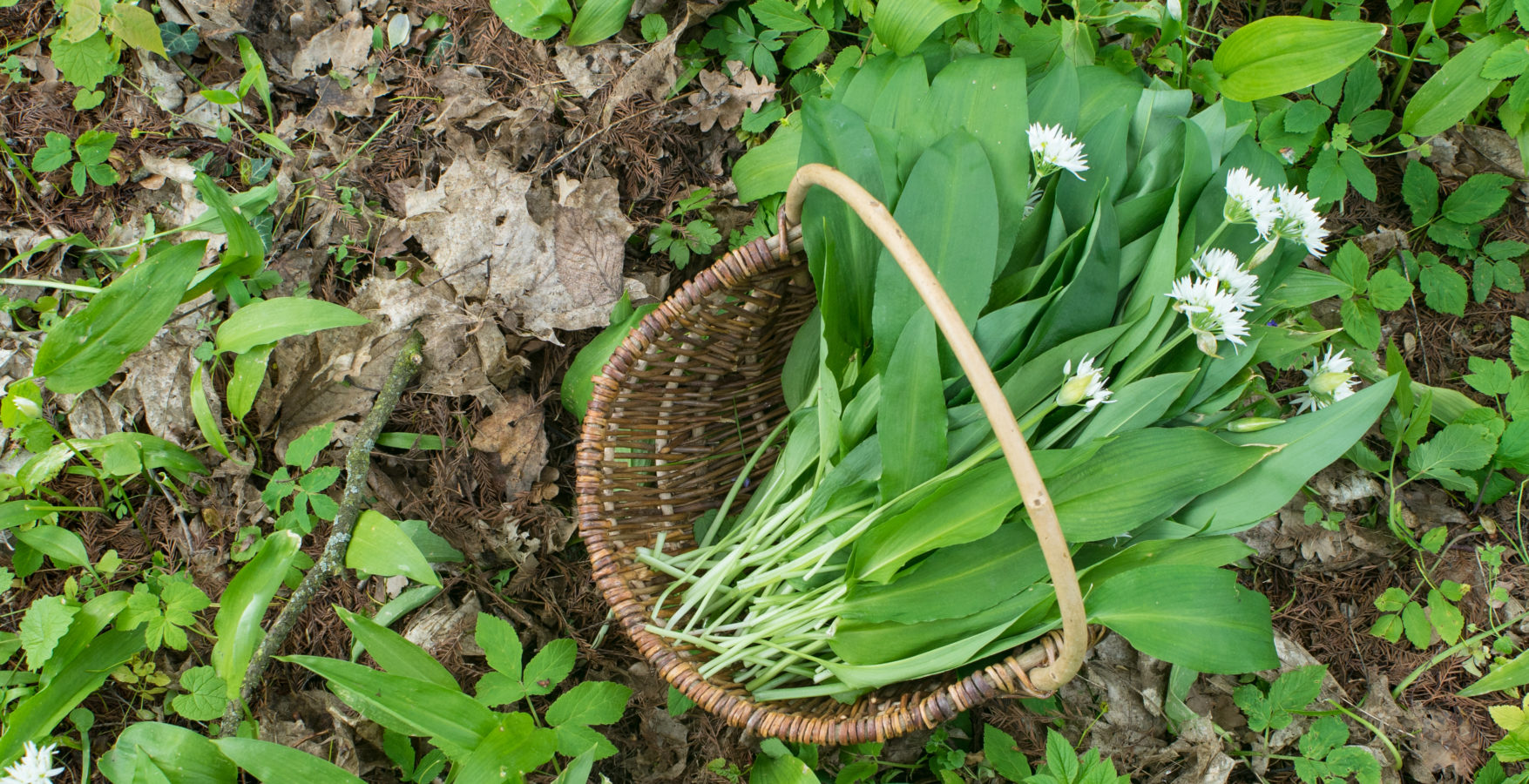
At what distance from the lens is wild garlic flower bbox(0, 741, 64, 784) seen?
105cm

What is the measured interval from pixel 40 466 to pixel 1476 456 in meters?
2.35

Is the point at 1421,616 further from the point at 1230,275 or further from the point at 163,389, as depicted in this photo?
the point at 163,389

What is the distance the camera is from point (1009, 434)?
815 millimetres

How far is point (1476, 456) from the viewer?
138cm

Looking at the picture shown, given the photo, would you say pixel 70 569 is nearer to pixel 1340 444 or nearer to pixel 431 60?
pixel 431 60

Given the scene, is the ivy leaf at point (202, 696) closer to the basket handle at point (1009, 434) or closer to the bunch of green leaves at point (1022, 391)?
the bunch of green leaves at point (1022, 391)

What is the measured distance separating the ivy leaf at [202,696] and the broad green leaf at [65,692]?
0.14m

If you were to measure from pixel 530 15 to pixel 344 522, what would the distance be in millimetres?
950

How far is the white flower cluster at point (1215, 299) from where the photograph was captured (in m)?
0.92

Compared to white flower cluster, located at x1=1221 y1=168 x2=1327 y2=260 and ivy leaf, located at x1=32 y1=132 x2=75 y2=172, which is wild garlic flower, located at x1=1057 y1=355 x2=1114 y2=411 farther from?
ivy leaf, located at x1=32 y1=132 x2=75 y2=172

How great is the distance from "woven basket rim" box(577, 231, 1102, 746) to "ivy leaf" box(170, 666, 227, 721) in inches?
22.7

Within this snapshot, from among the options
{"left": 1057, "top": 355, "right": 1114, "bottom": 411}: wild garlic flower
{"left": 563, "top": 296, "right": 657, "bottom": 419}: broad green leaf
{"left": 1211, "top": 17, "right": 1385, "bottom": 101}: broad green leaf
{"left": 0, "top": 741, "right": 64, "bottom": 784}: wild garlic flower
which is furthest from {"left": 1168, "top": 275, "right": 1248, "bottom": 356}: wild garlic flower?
{"left": 0, "top": 741, "right": 64, "bottom": 784}: wild garlic flower

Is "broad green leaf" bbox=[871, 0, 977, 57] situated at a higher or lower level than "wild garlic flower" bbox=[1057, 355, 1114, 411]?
higher

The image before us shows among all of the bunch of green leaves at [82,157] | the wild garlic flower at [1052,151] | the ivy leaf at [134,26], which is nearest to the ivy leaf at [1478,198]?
the wild garlic flower at [1052,151]
